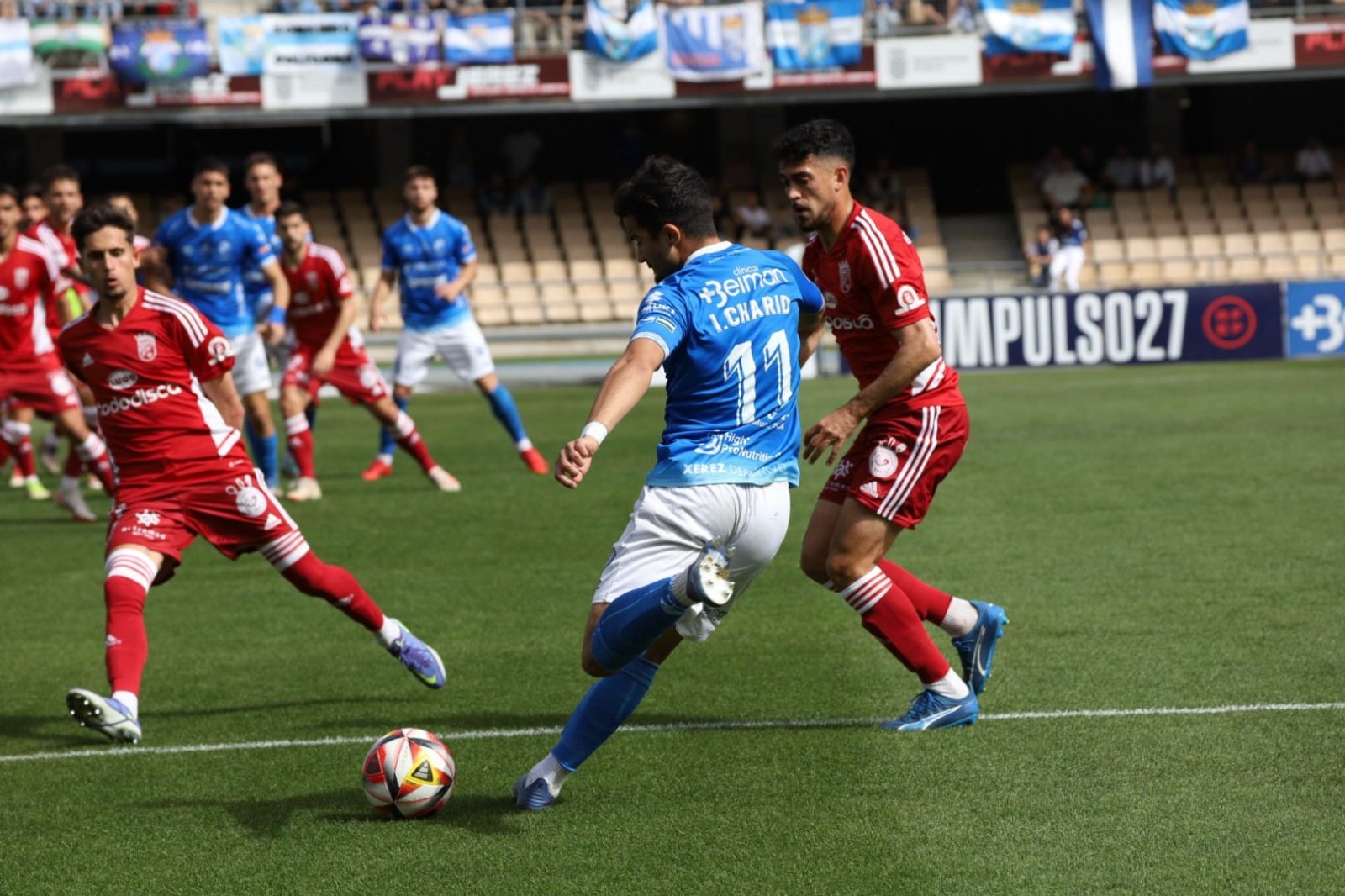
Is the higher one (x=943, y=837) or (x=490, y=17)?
(x=490, y=17)

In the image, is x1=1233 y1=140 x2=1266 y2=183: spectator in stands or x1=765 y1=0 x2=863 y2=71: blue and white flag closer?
x1=765 y1=0 x2=863 y2=71: blue and white flag

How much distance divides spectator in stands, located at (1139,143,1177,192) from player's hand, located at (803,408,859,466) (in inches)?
1115

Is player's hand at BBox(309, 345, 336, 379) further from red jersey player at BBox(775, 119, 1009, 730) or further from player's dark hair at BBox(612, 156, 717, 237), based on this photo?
player's dark hair at BBox(612, 156, 717, 237)

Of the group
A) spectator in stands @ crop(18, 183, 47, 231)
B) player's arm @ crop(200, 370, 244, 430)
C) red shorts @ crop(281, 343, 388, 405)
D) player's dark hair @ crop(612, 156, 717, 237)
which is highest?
player's dark hair @ crop(612, 156, 717, 237)

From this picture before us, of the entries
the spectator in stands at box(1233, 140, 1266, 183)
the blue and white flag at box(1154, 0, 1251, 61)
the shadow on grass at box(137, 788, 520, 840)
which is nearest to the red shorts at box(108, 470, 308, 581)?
the shadow on grass at box(137, 788, 520, 840)

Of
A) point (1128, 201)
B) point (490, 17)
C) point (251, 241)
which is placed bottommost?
point (1128, 201)

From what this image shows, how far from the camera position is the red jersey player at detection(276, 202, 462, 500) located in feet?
41.0

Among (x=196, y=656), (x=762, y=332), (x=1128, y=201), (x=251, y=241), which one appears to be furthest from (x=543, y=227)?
(x=762, y=332)

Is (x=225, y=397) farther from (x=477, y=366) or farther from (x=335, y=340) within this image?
(x=477, y=366)

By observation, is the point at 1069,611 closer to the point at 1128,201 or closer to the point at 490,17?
the point at 490,17

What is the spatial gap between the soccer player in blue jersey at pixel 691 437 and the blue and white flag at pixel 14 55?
24.5 meters

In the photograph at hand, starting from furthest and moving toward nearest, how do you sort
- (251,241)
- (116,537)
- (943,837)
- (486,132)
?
1. (486,132)
2. (251,241)
3. (116,537)
4. (943,837)

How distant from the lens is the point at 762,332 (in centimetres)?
483

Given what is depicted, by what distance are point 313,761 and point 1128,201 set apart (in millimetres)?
28308
